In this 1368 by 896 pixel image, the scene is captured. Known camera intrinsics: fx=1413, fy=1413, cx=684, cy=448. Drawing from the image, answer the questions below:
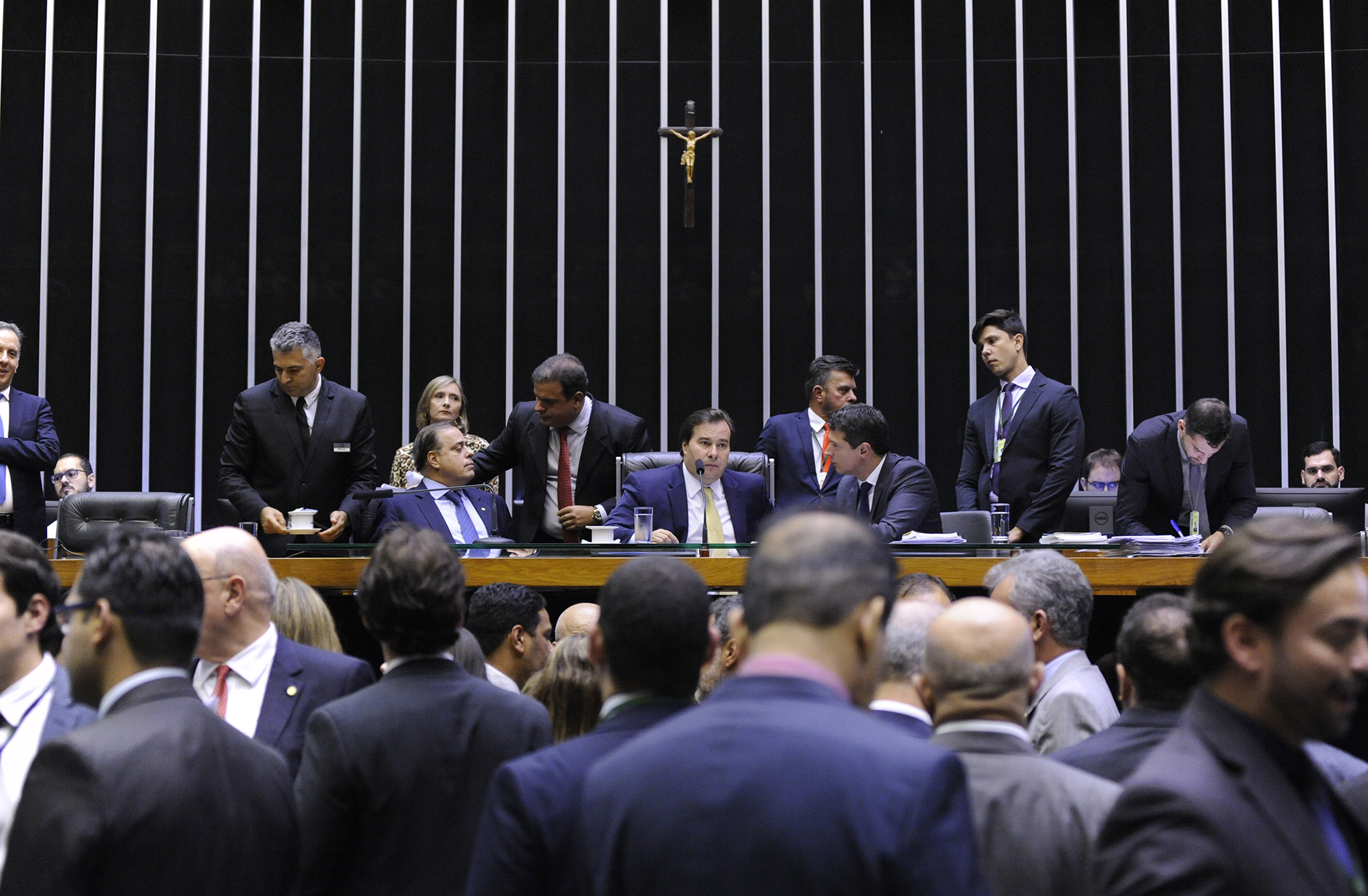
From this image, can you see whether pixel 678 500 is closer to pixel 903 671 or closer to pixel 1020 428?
pixel 1020 428

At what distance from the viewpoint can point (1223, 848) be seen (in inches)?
51.9

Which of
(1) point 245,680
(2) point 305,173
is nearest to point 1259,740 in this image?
(1) point 245,680

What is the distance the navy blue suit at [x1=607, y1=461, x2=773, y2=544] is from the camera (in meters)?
5.53

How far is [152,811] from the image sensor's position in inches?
68.2

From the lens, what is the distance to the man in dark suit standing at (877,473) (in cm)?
522

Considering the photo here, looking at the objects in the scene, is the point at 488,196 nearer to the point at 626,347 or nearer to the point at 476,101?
the point at 476,101

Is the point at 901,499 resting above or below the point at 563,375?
below

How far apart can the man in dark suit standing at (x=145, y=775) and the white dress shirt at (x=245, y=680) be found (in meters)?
0.75

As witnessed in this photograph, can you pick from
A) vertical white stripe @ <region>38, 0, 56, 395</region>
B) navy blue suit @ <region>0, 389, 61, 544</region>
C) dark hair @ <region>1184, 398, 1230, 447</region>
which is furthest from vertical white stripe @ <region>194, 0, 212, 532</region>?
dark hair @ <region>1184, 398, 1230, 447</region>

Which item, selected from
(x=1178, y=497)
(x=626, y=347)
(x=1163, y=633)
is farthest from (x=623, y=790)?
(x=626, y=347)

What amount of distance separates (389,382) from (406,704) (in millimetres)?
7177

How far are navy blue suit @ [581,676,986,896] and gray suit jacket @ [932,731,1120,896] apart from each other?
43 cm

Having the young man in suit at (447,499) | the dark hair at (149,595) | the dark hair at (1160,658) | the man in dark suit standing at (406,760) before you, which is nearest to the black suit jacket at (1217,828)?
the dark hair at (1160,658)

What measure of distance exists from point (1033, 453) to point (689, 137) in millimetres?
3267
